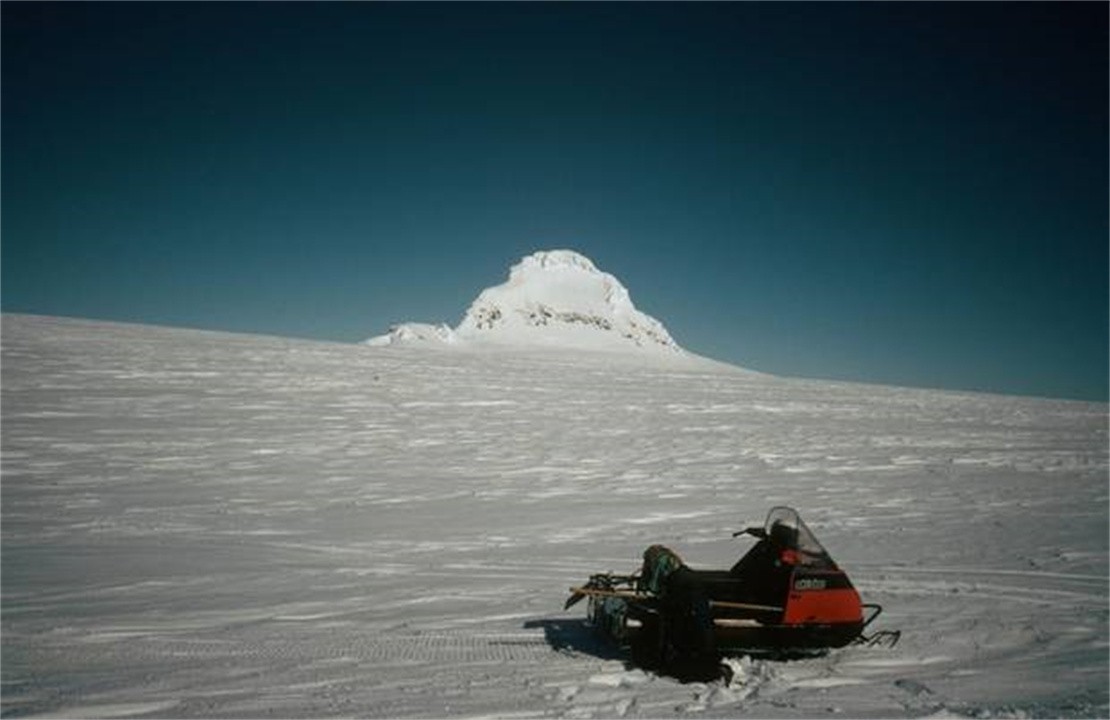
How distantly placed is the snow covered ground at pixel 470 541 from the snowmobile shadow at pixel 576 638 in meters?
0.05

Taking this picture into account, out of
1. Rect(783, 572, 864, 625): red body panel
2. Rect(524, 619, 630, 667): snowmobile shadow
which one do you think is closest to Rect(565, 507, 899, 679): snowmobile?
Rect(783, 572, 864, 625): red body panel

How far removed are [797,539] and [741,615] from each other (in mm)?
828

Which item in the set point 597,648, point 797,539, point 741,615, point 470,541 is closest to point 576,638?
point 597,648

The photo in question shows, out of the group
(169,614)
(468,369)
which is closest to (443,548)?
(169,614)

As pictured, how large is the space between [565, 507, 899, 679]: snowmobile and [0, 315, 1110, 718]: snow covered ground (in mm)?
224

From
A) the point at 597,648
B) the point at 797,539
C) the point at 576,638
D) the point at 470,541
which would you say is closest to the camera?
the point at 797,539

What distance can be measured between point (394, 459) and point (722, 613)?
487 inches

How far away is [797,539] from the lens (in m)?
6.46

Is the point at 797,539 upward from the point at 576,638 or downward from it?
upward

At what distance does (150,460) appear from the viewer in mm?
16141

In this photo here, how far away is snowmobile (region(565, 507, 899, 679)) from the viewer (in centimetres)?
577

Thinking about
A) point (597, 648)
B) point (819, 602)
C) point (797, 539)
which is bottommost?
point (597, 648)

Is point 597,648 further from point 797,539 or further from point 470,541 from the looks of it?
point 470,541

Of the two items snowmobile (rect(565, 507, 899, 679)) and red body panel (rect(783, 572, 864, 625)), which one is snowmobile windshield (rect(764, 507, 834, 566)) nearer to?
snowmobile (rect(565, 507, 899, 679))
